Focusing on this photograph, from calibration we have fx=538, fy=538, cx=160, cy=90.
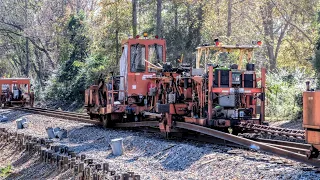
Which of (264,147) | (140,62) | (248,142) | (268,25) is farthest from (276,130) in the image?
(268,25)

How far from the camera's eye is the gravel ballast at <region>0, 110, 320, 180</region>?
979 centimetres

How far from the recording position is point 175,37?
114 ft

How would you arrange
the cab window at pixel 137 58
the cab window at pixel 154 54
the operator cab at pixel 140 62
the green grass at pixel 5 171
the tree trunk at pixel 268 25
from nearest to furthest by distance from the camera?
the green grass at pixel 5 171
the operator cab at pixel 140 62
the cab window at pixel 137 58
the cab window at pixel 154 54
the tree trunk at pixel 268 25

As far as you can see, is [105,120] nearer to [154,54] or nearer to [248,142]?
[154,54]

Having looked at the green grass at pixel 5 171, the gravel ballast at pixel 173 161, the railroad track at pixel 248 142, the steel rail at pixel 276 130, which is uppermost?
the steel rail at pixel 276 130

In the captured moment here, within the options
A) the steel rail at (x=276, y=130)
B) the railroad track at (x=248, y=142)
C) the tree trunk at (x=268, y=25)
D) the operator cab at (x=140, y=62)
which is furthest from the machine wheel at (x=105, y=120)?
the tree trunk at (x=268, y=25)

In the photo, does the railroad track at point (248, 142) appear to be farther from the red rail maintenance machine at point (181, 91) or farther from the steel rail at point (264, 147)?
the red rail maintenance machine at point (181, 91)

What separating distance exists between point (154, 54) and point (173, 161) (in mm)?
8254

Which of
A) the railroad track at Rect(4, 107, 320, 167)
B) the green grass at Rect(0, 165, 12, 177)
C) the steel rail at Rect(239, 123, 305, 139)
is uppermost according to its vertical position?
the steel rail at Rect(239, 123, 305, 139)

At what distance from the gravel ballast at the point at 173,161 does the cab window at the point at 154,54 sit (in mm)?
2889

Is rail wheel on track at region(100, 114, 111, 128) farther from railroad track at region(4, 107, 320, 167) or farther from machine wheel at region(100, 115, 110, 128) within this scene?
railroad track at region(4, 107, 320, 167)

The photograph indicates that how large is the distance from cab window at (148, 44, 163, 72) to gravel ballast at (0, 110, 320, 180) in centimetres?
289

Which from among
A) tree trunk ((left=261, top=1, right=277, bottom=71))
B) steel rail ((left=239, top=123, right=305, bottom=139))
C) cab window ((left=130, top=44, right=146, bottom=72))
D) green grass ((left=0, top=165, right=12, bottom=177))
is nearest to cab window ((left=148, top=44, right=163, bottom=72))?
cab window ((left=130, top=44, right=146, bottom=72))

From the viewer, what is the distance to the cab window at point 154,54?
19734 millimetres
